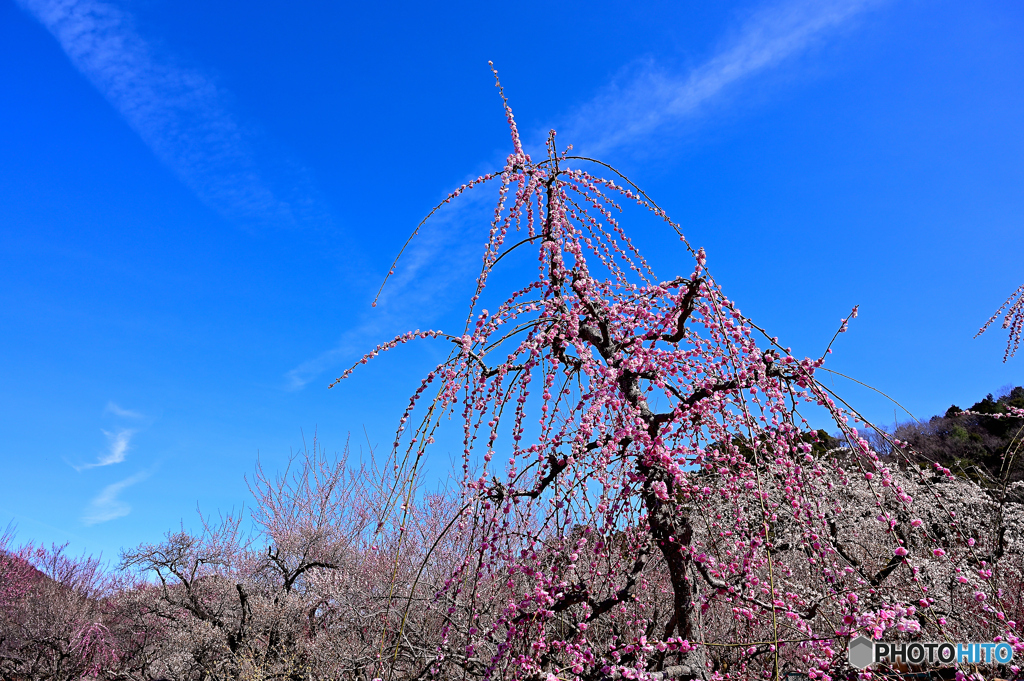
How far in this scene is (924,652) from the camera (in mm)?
2908

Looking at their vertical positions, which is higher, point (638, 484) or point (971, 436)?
point (971, 436)

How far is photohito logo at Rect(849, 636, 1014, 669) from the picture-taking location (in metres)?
2.58

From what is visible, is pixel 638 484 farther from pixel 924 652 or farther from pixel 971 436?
pixel 971 436

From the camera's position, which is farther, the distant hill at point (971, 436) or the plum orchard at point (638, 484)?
the distant hill at point (971, 436)

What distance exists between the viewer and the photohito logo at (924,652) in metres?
2.58

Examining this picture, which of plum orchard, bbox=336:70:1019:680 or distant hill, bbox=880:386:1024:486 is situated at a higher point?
distant hill, bbox=880:386:1024:486

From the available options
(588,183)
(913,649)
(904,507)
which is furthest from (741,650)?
(588,183)

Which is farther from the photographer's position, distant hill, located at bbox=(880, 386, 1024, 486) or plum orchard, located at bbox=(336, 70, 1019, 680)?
distant hill, located at bbox=(880, 386, 1024, 486)

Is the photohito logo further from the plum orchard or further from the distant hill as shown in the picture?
the distant hill

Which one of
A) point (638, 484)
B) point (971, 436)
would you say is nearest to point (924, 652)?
point (638, 484)

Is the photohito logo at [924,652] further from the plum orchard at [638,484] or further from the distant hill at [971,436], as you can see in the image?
the distant hill at [971,436]

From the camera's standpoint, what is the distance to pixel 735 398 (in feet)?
9.69

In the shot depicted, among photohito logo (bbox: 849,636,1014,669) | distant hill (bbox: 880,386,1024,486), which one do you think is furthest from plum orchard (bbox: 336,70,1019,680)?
distant hill (bbox: 880,386,1024,486)

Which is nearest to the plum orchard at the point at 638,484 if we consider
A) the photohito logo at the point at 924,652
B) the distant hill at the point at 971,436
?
the photohito logo at the point at 924,652
